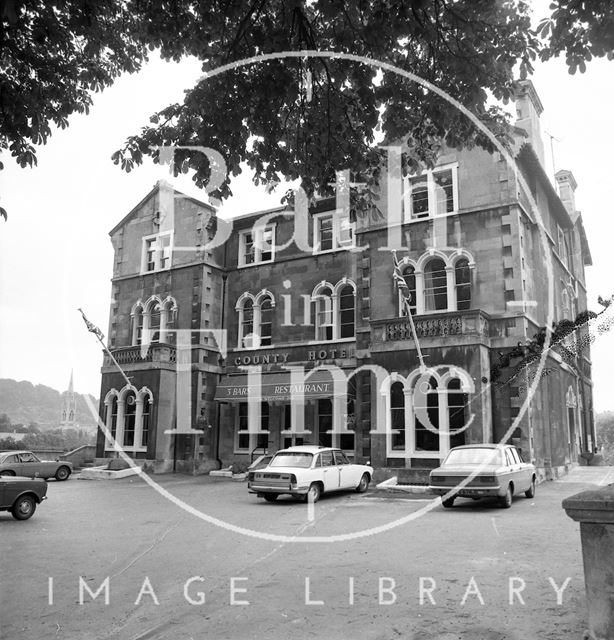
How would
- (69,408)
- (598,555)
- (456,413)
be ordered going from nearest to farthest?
(598,555)
(456,413)
(69,408)

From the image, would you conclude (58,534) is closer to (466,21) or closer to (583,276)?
(466,21)

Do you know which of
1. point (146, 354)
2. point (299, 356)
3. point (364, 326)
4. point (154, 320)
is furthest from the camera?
point (154, 320)

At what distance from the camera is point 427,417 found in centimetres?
2184

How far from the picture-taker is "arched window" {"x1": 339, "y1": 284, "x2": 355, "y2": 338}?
87.8ft

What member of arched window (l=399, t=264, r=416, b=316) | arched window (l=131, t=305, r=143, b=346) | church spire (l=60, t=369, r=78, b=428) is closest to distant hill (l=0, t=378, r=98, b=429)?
church spire (l=60, t=369, r=78, b=428)

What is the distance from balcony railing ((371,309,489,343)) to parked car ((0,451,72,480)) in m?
14.5

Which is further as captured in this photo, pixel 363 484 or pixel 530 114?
pixel 530 114

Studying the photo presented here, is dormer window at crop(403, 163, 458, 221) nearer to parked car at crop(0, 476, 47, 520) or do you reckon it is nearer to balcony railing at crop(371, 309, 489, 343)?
balcony railing at crop(371, 309, 489, 343)

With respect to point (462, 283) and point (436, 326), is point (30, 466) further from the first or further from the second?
point (462, 283)

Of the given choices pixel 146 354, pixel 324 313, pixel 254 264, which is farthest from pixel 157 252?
pixel 324 313

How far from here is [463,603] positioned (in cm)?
702

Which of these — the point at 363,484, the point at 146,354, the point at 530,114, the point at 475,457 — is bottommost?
the point at 363,484

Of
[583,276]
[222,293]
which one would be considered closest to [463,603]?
[222,293]

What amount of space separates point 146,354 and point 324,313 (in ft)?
27.8
